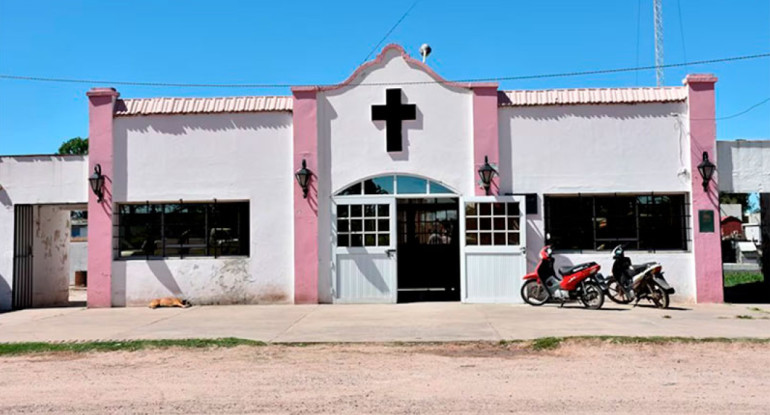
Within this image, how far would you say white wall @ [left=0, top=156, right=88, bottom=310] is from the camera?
1404 cm

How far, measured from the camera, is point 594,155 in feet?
43.8

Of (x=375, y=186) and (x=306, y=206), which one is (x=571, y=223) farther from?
(x=306, y=206)

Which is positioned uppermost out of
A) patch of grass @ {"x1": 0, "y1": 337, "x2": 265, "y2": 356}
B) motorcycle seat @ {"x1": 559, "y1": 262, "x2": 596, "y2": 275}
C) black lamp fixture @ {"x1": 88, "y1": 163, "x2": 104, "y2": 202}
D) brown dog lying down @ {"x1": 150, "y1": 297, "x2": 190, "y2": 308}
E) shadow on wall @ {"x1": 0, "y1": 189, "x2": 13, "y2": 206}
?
black lamp fixture @ {"x1": 88, "y1": 163, "x2": 104, "y2": 202}

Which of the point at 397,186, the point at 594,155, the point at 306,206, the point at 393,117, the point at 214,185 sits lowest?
the point at 306,206

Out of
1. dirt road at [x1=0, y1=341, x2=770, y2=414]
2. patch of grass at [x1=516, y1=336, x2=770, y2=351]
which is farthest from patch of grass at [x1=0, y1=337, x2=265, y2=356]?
patch of grass at [x1=516, y1=336, x2=770, y2=351]

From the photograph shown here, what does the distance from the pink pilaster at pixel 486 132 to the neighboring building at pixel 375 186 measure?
30 millimetres

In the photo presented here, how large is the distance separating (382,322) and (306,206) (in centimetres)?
373

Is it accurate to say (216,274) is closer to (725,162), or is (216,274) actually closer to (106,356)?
(106,356)

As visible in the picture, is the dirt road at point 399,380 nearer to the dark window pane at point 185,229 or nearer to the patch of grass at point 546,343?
the patch of grass at point 546,343

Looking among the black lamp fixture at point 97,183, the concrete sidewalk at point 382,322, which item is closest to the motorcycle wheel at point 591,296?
the concrete sidewalk at point 382,322

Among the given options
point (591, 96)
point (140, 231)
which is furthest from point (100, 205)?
point (591, 96)

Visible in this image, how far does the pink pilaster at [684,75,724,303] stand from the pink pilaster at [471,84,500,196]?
4.02m

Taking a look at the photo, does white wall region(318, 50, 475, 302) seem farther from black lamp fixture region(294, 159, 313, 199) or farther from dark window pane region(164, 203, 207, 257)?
dark window pane region(164, 203, 207, 257)

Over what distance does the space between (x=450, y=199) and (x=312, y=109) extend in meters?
3.61
